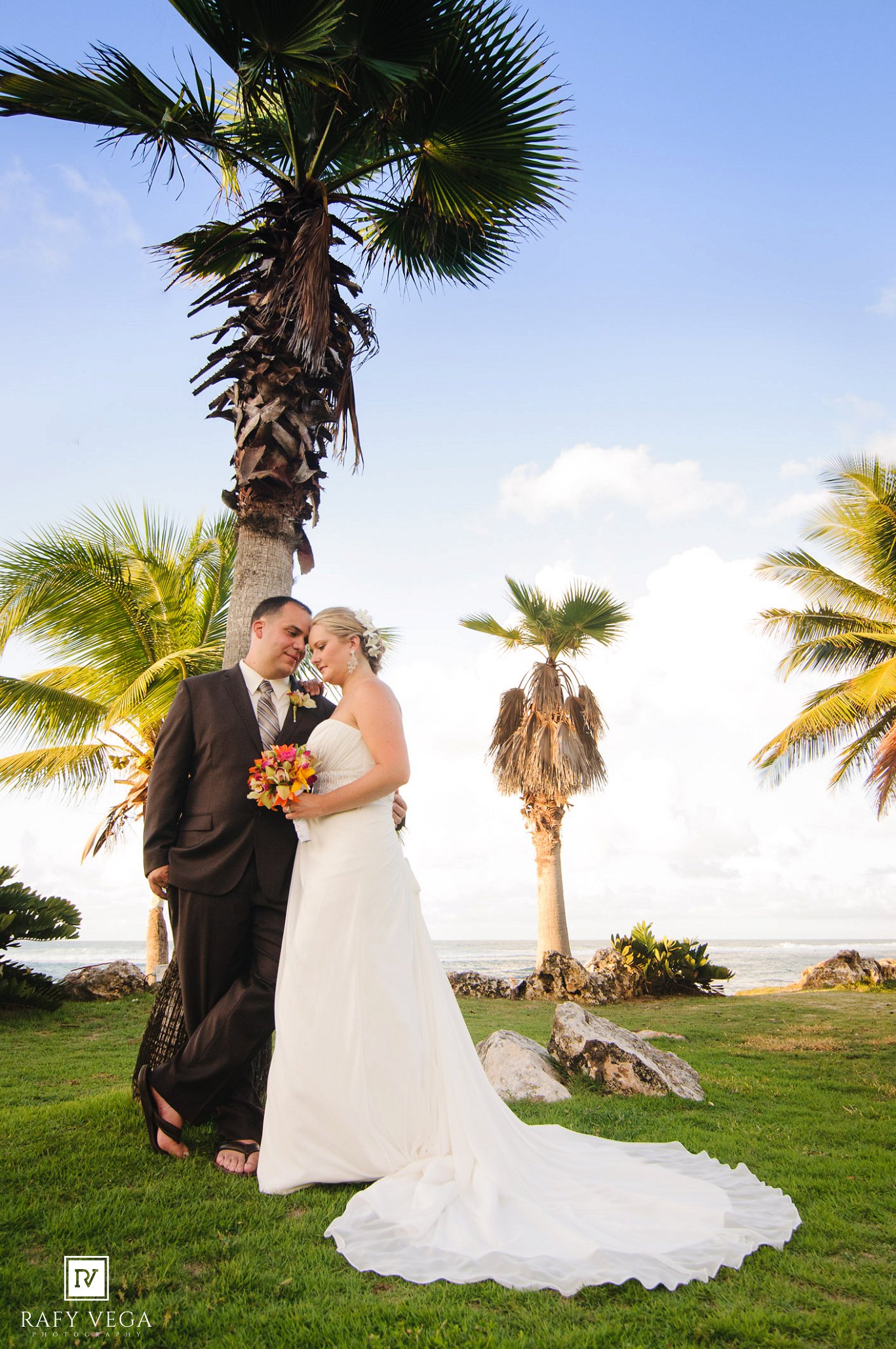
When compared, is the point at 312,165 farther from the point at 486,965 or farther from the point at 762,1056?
the point at 486,965

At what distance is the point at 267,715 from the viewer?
4.39 metres

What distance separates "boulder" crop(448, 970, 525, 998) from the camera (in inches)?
589

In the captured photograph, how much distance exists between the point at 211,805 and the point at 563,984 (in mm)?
12310

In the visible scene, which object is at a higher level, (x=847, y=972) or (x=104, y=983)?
(x=104, y=983)

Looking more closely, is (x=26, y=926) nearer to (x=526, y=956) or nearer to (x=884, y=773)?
(x=884, y=773)

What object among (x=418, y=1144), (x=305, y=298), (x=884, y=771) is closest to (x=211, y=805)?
(x=418, y=1144)

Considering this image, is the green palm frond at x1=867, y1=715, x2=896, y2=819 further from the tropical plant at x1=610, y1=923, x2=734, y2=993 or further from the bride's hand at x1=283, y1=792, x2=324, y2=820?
the bride's hand at x1=283, y1=792, x2=324, y2=820

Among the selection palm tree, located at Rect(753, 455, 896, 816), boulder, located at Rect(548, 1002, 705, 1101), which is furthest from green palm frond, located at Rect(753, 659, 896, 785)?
boulder, located at Rect(548, 1002, 705, 1101)

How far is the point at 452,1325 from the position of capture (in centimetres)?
234

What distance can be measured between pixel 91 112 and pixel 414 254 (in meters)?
2.92

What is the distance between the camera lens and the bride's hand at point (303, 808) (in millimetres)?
3914

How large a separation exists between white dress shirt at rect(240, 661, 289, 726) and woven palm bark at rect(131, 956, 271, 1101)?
4.69 ft

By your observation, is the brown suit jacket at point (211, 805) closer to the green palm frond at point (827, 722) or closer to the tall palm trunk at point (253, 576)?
the tall palm trunk at point (253, 576)

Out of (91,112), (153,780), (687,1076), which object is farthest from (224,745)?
(91,112)
